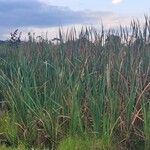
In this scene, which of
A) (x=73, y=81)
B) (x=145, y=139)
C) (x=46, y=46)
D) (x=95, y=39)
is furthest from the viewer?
(x=46, y=46)

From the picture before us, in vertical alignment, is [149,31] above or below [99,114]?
above

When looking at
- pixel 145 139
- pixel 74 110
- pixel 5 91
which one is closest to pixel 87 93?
pixel 74 110

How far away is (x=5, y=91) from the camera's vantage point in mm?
10352

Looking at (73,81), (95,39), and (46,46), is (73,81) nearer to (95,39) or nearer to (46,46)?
(95,39)

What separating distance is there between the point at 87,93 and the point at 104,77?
346 mm

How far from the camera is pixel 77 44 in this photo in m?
9.99

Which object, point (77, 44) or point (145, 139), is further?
point (77, 44)

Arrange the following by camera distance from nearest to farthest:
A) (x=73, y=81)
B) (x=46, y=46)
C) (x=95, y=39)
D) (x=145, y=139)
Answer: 1. (x=145, y=139)
2. (x=73, y=81)
3. (x=95, y=39)
4. (x=46, y=46)

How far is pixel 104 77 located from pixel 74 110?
2.17ft

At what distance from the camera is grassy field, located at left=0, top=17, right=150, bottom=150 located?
27.5ft

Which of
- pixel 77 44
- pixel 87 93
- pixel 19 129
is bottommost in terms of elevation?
pixel 19 129

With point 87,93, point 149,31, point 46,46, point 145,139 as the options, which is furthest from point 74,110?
point 46,46

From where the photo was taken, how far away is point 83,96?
8945 mm

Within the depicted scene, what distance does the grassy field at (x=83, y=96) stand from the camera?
27.5ft
